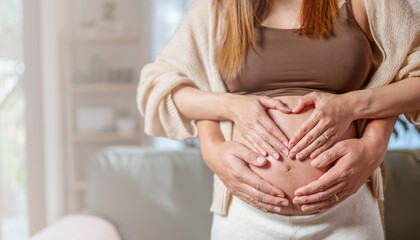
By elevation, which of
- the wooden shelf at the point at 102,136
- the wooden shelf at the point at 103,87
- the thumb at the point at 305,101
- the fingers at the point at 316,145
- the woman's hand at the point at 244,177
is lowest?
the wooden shelf at the point at 102,136

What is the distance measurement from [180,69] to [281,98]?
26 cm

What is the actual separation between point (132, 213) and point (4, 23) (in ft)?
5.10

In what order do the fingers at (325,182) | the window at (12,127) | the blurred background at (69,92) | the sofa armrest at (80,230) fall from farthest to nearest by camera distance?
the blurred background at (69,92)
the window at (12,127)
the sofa armrest at (80,230)
the fingers at (325,182)

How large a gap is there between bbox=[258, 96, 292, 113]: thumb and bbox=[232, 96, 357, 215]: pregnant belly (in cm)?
2

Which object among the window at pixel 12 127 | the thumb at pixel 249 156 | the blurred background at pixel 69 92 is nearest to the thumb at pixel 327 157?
the thumb at pixel 249 156

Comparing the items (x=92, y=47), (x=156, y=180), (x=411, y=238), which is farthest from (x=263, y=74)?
(x=92, y=47)

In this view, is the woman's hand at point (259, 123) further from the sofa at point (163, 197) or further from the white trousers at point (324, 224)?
the sofa at point (163, 197)

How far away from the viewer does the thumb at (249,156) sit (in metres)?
0.83

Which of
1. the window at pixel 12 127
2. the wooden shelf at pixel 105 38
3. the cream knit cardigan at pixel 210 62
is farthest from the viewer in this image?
the wooden shelf at pixel 105 38

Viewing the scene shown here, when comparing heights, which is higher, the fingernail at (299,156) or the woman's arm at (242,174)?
the fingernail at (299,156)

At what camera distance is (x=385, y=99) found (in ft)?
2.77

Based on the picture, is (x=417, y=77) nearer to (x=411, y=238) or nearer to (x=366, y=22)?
(x=366, y=22)

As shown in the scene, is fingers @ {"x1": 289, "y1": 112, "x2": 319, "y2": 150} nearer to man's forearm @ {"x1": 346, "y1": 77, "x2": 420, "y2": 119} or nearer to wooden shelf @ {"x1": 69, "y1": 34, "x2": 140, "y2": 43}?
man's forearm @ {"x1": 346, "y1": 77, "x2": 420, "y2": 119}

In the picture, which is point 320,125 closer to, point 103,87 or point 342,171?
point 342,171
